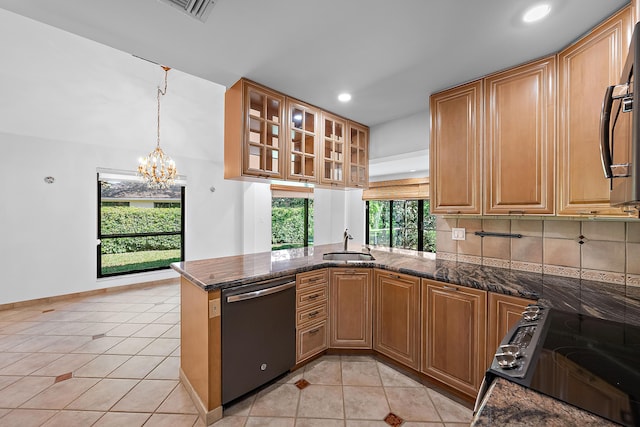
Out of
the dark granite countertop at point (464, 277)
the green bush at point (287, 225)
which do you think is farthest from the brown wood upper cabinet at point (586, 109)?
the green bush at point (287, 225)

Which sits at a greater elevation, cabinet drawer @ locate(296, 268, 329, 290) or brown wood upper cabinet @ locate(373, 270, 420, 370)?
cabinet drawer @ locate(296, 268, 329, 290)

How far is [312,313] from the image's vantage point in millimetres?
2314

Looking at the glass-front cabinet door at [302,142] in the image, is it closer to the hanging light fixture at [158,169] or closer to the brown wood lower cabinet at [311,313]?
the brown wood lower cabinet at [311,313]

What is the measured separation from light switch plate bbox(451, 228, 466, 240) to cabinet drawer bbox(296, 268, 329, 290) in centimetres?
127

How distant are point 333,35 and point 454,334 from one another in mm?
2242

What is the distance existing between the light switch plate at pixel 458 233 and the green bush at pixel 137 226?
16.4 feet

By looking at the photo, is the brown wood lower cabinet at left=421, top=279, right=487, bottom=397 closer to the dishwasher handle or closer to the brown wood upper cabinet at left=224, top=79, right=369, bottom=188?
the dishwasher handle

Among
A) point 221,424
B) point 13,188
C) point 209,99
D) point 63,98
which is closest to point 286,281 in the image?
point 221,424

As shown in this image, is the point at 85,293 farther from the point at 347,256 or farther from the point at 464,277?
the point at 464,277

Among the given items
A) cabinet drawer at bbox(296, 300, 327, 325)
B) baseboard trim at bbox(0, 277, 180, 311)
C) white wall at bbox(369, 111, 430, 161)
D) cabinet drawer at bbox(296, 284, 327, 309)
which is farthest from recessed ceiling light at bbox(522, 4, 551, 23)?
baseboard trim at bbox(0, 277, 180, 311)

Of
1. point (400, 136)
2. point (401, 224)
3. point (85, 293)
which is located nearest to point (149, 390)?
point (85, 293)

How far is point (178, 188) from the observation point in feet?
17.1

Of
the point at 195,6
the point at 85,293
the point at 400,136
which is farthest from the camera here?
the point at 85,293

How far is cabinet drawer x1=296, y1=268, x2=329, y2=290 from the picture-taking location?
7.27 ft
